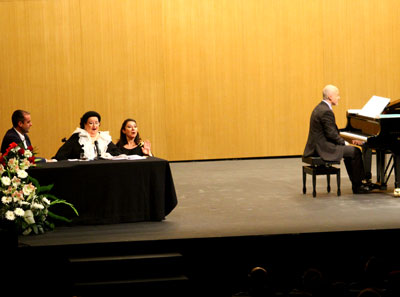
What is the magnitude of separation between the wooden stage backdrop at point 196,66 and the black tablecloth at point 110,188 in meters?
4.73

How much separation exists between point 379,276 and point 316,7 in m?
7.14

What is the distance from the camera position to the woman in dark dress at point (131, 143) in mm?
6781

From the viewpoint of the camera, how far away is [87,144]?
652 centimetres

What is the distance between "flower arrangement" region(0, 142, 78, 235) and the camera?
18.0 ft

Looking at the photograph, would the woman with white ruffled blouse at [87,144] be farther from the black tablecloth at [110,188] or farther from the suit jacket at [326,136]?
the suit jacket at [326,136]

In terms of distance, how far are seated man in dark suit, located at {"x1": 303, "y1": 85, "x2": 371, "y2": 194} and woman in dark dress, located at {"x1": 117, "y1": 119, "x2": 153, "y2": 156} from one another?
71.2 inches

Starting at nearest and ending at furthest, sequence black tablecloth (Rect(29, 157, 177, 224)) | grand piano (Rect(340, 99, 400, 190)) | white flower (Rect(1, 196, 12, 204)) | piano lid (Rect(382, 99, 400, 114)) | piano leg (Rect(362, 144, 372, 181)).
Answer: white flower (Rect(1, 196, 12, 204)), black tablecloth (Rect(29, 157, 177, 224)), grand piano (Rect(340, 99, 400, 190)), piano lid (Rect(382, 99, 400, 114)), piano leg (Rect(362, 144, 372, 181))

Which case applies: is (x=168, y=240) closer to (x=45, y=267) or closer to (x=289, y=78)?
(x=45, y=267)

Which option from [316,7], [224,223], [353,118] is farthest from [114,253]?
[316,7]

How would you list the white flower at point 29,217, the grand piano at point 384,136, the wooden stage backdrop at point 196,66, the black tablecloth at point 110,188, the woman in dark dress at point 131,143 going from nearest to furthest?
the white flower at point 29,217
the black tablecloth at point 110,188
the woman in dark dress at point 131,143
the grand piano at point 384,136
the wooden stage backdrop at point 196,66

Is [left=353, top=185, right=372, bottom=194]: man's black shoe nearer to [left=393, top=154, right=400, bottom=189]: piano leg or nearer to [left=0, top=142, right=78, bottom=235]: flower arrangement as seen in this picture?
[left=393, top=154, right=400, bottom=189]: piano leg

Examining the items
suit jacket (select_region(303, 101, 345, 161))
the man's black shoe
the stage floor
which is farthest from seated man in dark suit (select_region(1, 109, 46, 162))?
the man's black shoe

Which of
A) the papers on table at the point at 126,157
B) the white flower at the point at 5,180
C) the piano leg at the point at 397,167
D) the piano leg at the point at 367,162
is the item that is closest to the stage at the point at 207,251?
the white flower at the point at 5,180

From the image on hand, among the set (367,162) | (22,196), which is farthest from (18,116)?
(367,162)
